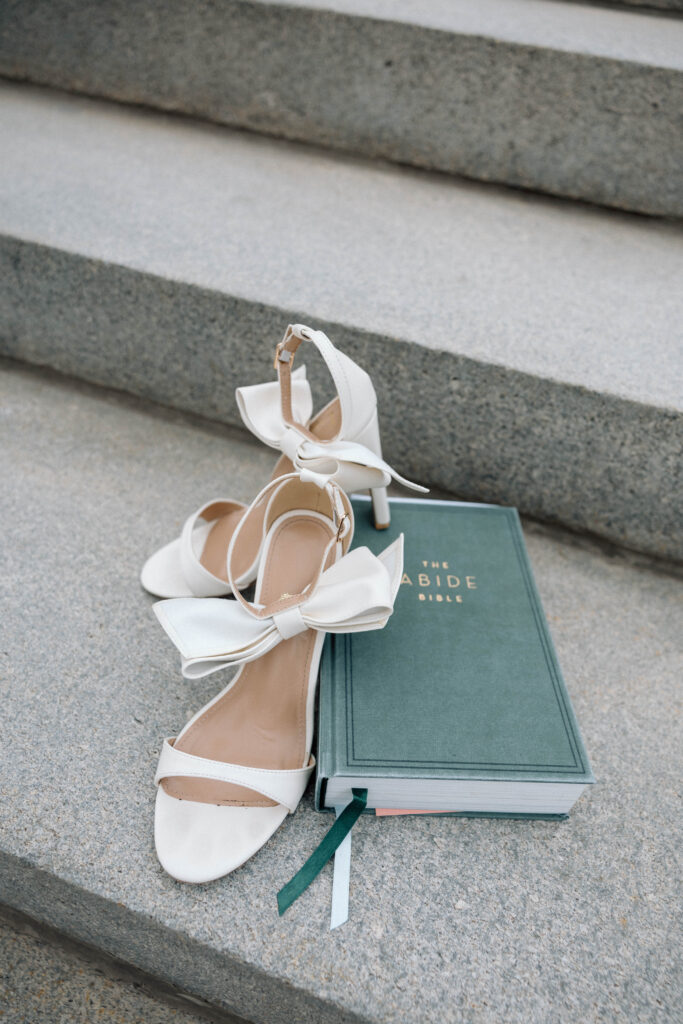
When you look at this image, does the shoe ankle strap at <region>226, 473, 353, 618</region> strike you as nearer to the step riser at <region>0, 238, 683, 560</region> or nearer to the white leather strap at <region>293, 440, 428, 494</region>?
the white leather strap at <region>293, 440, 428, 494</region>

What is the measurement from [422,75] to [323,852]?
1.03m

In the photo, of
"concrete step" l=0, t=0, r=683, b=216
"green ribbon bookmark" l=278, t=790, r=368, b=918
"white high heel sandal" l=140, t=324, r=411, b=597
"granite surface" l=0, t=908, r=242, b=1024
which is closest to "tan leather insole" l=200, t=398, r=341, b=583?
"white high heel sandal" l=140, t=324, r=411, b=597

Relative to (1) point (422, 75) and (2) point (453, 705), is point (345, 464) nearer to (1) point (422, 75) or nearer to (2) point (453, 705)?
(2) point (453, 705)

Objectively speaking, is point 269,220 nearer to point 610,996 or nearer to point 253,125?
point 253,125

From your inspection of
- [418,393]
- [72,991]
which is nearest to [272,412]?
[418,393]

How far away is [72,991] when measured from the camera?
56 centimetres

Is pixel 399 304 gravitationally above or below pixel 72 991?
above

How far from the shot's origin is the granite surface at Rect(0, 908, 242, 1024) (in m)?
0.55

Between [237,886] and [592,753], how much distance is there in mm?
330

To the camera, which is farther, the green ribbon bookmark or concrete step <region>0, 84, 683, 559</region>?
concrete step <region>0, 84, 683, 559</region>

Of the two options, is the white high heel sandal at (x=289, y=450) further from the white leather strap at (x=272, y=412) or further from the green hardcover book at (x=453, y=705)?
the green hardcover book at (x=453, y=705)

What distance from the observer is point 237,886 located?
50cm

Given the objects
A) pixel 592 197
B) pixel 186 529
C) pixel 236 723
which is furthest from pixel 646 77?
pixel 236 723

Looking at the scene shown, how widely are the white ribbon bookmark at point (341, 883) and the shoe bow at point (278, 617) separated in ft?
0.54
